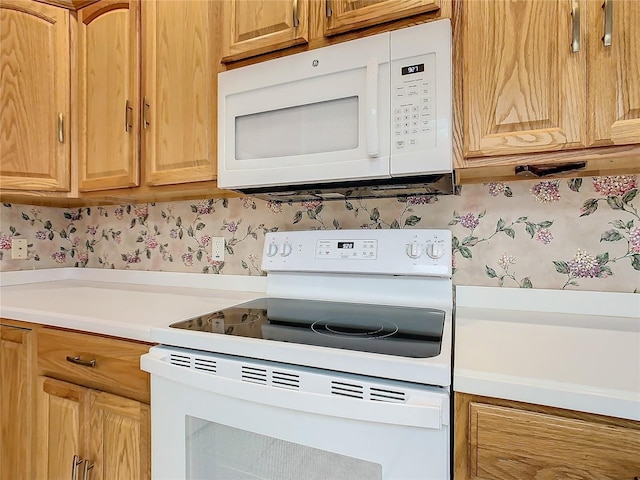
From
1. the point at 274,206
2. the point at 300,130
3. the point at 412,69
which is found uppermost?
the point at 412,69

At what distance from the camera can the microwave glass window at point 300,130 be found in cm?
111

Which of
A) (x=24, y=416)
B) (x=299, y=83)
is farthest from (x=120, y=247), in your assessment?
(x=299, y=83)

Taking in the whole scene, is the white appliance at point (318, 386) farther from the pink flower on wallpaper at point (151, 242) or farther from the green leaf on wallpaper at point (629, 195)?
the pink flower on wallpaper at point (151, 242)

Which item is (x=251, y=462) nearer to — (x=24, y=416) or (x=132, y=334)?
(x=132, y=334)

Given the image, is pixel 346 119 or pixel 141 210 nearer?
pixel 346 119

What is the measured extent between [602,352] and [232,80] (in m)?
1.27

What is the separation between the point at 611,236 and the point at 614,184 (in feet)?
0.52

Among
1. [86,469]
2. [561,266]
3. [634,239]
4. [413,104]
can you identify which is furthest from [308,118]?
[86,469]

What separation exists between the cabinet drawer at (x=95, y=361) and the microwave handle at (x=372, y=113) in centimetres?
83

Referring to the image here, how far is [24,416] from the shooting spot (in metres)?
1.25

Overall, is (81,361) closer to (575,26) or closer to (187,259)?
(187,259)

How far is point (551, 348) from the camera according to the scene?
833 mm

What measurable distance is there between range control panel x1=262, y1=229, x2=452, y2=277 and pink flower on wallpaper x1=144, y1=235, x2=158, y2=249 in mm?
715

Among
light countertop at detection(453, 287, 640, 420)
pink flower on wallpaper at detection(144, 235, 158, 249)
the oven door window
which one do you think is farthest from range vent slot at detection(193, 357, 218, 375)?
pink flower on wallpaper at detection(144, 235, 158, 249)
